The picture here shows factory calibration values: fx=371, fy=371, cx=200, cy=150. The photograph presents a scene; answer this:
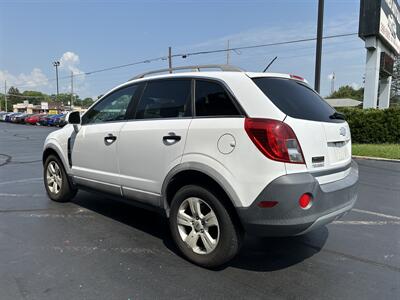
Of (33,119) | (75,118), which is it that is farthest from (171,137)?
(33,119)

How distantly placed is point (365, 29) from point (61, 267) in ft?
63.5

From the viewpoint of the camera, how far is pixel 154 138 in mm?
3861

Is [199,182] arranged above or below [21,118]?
above

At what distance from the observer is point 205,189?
3.40 meters

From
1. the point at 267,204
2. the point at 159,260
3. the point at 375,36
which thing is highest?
the point at 375,36

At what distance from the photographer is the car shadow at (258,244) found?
360 centimetres

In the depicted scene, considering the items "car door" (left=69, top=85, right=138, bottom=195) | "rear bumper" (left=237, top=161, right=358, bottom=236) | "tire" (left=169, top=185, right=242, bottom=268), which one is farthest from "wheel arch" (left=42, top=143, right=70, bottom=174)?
"rear bumper" (left=237, top=161, right=358, bottom=236)

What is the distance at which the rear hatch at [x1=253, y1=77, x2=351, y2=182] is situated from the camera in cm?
314

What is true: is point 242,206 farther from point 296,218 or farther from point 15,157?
point 15,157

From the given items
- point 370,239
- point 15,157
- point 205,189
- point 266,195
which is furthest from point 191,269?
point 15,157

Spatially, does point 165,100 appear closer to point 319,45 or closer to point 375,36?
point 319,45

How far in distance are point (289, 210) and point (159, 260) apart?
1.44 m

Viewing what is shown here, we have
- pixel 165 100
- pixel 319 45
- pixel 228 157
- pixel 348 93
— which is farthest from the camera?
pixel 348 93

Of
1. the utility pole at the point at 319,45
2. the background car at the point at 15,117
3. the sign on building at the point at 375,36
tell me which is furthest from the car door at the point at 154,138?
the background car at the point at 15,117
